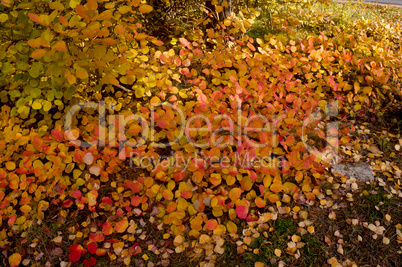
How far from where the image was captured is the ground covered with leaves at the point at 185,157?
6.95 ft

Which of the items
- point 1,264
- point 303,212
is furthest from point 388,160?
point 1,264

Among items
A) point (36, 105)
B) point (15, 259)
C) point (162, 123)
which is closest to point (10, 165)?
point (36, 105)

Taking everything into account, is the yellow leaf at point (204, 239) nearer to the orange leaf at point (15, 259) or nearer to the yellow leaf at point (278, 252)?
the yellow leaf at point (278, 252)

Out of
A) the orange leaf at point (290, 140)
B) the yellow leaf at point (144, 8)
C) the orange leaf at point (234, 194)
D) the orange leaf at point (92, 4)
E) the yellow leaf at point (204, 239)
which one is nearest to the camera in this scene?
the orange leaf at point (92, 4)

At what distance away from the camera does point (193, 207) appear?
2.32m

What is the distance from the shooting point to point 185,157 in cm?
256

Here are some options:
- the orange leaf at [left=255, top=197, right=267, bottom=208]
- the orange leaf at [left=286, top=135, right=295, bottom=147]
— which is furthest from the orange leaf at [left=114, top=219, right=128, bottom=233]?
→ the orange leaf at [left=286, top=135, right=295, bottom=147]

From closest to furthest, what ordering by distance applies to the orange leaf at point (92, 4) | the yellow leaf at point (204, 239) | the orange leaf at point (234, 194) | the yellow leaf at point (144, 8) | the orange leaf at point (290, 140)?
the orange leaf at point (92, 4)
the yellow leaf at point (144, 8)
the yellow leaf at point (204, 239)
the orange leaf at point (234, 194)
the orange leaf at point (290, 140)

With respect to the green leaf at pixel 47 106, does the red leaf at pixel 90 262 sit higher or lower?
lower

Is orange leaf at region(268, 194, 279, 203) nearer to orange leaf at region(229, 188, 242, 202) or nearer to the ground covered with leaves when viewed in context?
the ground covered with leaves

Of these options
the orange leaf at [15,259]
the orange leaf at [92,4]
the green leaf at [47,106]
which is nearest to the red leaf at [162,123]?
the green leaf at [47,106]

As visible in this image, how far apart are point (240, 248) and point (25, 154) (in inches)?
83.7

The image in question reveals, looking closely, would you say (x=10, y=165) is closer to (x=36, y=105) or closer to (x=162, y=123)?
(x=36, y=105)

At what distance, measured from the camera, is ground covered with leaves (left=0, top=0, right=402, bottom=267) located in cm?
212
